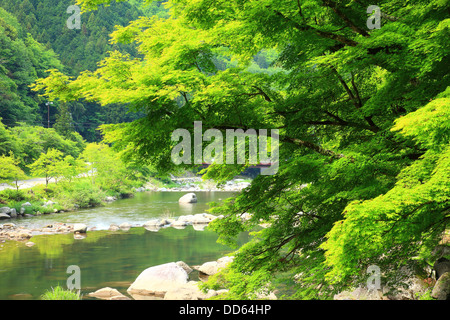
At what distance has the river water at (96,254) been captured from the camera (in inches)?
400

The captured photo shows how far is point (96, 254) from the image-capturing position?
13.1 metres

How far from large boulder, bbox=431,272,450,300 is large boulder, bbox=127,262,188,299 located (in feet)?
19.6

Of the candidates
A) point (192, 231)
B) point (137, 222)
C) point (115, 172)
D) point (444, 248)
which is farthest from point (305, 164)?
point (115, 172)

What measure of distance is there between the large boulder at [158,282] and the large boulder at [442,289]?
597cm

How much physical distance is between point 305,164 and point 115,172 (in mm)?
27341

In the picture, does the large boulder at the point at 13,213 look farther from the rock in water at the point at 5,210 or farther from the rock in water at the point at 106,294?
the rock in water at the point at 106,294

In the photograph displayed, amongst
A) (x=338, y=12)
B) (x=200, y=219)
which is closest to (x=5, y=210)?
(x=200, y=219)

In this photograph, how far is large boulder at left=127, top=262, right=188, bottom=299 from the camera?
30.8ft

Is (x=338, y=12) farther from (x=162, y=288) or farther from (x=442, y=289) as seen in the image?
(x=162, y=288)

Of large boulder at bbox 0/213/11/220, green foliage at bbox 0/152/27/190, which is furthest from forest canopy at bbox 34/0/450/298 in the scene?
green foliage at bbox 0/152/27/190

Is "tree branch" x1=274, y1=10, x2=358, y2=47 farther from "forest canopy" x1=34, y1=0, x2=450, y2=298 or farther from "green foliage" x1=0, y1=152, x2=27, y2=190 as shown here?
"green foliage" x1=0, y1=152, x2=27, y2=190

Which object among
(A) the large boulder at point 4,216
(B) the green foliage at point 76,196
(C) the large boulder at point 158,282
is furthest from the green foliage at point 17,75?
(C) the large boulder at point 158,282

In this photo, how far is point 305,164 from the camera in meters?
4.20
